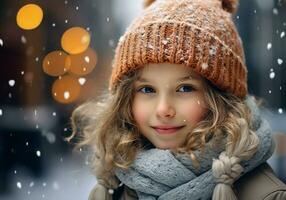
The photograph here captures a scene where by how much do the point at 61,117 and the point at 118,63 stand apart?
6.67 m

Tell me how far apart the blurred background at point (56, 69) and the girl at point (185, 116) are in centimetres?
445

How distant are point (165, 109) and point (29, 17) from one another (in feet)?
Answer: 23.5

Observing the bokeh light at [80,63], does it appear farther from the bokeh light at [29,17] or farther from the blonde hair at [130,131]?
the blonde hair at [130,131]

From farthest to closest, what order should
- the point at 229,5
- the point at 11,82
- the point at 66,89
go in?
the point at 66,89
the point at 11,82
the point at 229,5

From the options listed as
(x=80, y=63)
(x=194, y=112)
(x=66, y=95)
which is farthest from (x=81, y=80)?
(x=194, y=112)

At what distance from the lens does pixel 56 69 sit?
10.2 metres

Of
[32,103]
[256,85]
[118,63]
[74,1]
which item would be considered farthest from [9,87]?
[118,63]

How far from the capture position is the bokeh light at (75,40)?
9844mm

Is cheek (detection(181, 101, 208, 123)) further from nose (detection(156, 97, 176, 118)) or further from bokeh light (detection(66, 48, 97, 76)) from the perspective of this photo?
bokeh light (detection(66, 48, 97, 76))

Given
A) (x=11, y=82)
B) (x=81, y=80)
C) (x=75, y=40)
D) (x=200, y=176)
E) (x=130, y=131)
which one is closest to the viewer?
(x=200, y=176)

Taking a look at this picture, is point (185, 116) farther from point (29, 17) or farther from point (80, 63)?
point (80, 63)

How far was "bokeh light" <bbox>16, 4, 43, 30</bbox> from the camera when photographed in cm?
944

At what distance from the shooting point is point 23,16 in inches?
391

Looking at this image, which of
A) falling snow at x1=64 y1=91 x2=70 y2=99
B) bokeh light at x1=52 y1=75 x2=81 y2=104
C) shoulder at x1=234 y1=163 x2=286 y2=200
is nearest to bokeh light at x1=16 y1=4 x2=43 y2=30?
bokeh light at x1=52 y1=75 x2=81 y2=104
